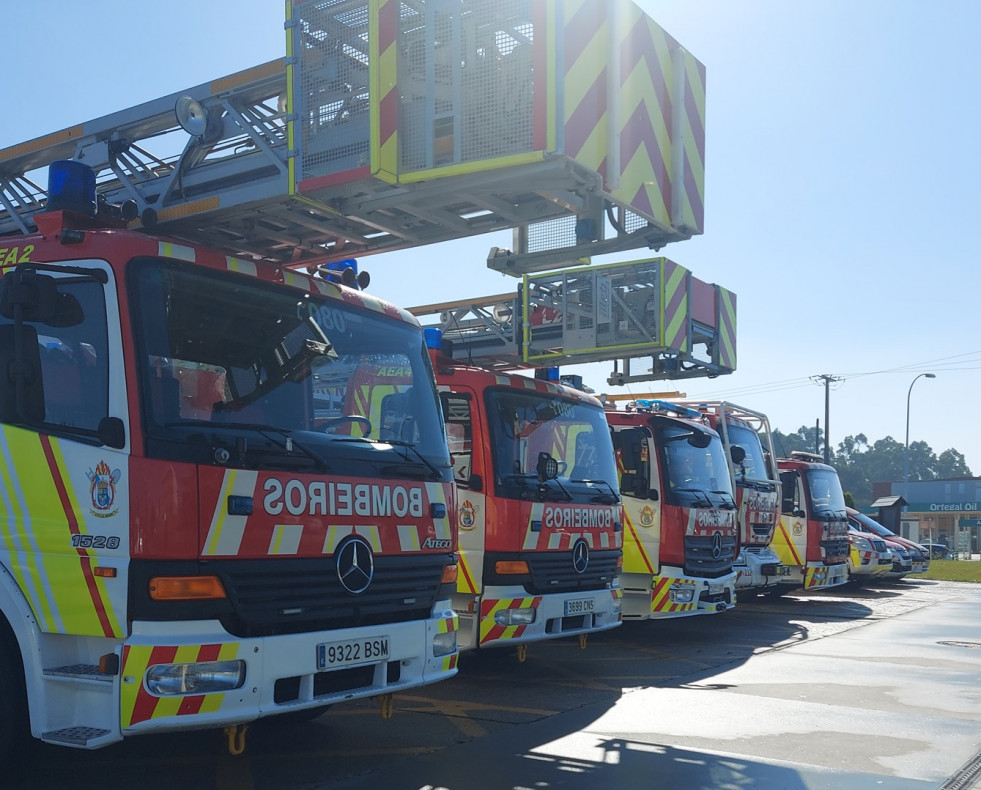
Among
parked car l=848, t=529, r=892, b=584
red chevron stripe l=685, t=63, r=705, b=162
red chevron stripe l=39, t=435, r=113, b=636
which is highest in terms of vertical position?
red chevron stripe l=685, t=63, r=705, b=162

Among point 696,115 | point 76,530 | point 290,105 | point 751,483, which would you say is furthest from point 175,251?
point 751,483

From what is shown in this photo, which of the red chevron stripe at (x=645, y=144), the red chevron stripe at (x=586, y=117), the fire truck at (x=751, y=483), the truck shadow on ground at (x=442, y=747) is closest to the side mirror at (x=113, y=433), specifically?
the truck shadow on ground at (x=442, y=747)

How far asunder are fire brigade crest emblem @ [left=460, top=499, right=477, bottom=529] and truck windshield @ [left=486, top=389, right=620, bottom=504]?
25 cm

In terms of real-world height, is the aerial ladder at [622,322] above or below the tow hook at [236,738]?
above

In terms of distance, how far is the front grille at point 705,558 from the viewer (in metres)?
10.5

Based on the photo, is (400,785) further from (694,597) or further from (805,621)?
(805,621)

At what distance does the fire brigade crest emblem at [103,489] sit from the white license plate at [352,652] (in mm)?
1147

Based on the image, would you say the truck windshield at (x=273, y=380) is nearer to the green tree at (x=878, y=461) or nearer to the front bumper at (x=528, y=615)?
the front bumper at (x=528, y=615)

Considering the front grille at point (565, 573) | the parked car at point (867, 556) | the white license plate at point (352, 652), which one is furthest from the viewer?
the parked car at point (867, 556)

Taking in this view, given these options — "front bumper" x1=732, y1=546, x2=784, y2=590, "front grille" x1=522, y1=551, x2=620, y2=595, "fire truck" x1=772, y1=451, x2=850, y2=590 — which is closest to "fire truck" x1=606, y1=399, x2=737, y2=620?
"front grille" x1=522, y1=551, x2=620, y2=595

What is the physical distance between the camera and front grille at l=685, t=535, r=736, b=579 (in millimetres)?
10484

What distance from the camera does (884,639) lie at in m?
11.8

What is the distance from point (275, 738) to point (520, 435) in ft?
10.1

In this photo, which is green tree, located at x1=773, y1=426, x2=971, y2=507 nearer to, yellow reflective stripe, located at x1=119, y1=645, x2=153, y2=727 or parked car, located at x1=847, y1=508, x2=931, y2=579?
parked car, located at x1=847, y1=508, x2=931, y2=579
